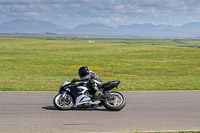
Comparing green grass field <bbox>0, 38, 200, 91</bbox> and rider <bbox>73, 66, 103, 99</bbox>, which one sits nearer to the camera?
rider <bbox>73, 66, 103, 99</bbox>

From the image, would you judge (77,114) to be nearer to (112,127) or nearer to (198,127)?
(112,127)

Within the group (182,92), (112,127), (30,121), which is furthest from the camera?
(182,92)

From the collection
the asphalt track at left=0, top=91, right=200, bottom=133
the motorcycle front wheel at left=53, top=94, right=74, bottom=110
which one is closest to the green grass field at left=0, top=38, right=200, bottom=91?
the asphalt track at left=0, top=91, right=200, bottom=133

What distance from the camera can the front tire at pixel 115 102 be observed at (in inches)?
397

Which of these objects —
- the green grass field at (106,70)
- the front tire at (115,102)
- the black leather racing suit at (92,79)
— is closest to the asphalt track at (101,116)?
the front tire at (115,102)

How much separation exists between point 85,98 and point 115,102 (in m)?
0.90

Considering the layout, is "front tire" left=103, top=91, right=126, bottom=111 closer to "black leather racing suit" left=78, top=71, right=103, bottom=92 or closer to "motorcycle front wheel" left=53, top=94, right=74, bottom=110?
"black leather racing suit" left=78, top=71, right=103, bottom=92

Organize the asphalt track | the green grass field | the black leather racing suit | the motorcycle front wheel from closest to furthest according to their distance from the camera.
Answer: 1. the asphalt track
2. the black leather racing suit
3. the motorcycle front wheel
4. the green grass field

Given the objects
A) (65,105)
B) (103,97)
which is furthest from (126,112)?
(65,105)

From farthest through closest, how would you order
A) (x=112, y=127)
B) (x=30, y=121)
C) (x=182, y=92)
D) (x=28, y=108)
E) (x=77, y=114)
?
(x=182, y=92) → (x=28, y=108) → (x=77, y=114) → (x=30, y=121) → (x=112, y=127)

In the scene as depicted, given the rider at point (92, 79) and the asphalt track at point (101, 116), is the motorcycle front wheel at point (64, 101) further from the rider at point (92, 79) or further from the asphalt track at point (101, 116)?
the rider at point (92, 79)

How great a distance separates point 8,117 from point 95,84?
8.61ft

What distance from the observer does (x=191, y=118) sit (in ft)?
30.0

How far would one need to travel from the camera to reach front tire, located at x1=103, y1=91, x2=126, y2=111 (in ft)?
33.1
